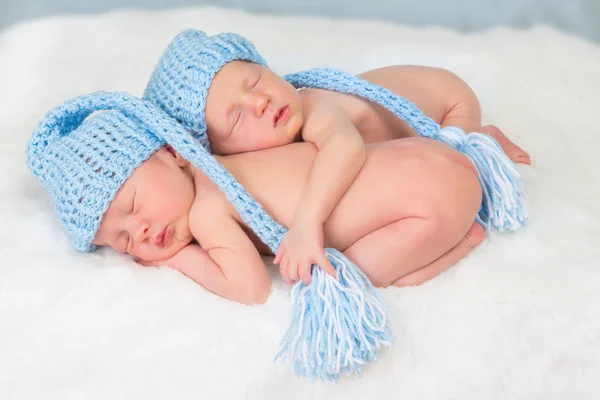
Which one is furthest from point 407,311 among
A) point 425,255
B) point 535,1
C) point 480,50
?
point 535,1

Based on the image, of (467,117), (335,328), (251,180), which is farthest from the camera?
(467,117)

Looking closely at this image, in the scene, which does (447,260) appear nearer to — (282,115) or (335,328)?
(335,328)

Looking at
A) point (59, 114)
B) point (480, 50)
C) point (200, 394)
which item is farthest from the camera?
point (480, 50)

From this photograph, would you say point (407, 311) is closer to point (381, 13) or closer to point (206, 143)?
point (206, 143)

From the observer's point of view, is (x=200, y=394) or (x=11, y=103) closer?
(x=200, y=394)

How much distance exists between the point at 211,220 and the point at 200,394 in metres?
0.33

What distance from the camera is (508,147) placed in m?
1.46

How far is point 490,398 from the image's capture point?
37.6 inches

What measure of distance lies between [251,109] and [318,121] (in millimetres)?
134

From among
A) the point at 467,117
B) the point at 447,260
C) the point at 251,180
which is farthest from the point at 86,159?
the point at 467,117

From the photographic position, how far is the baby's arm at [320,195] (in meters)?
1.07

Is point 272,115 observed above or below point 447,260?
above

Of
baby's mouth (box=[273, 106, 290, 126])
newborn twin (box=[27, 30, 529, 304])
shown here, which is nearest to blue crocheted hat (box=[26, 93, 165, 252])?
newborn twin (box=[27, 30, 529, 304])

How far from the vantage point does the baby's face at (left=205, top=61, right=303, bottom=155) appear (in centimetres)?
120
